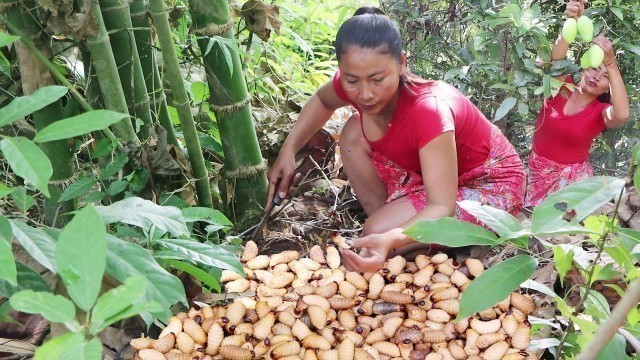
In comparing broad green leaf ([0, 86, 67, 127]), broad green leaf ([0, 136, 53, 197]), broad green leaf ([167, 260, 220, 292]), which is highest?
broad green leaf ([0, 86, 67, 127])

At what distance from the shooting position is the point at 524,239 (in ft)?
3.15

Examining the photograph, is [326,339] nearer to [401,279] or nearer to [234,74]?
[401,279]

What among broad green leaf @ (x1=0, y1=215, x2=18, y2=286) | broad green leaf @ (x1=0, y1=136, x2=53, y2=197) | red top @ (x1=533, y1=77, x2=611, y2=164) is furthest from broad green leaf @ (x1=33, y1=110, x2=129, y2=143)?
red top @ (x1=533, y1=77, x2=611, y2=164)

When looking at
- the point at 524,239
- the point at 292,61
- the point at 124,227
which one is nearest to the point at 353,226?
the point at 124,227

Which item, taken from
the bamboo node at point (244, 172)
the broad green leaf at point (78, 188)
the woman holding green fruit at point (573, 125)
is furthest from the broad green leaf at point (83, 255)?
the woman holding green fruit at point (573, 125)

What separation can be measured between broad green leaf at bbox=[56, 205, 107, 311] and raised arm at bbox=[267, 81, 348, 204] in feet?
4.64

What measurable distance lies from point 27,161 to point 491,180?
148cm

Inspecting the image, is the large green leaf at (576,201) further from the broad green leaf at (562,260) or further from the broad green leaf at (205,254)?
the broad green leaf at (205,254)

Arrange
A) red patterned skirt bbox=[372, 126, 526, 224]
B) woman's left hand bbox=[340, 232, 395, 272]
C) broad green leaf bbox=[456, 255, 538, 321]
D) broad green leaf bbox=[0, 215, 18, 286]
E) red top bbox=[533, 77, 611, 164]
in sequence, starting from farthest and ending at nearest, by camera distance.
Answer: red top bbox=[533, 77, 611, 164], red patterned skirt bbox=[372, 126, 526, 224], woman's left hand bbox=[340, 232, 395, 272], broad green leaf bbox=[456, 255, 538, 321], broad green leaf bbox=[0, 215, 18, 286]

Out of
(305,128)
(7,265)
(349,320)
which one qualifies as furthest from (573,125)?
(7,265)

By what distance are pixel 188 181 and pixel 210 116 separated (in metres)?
0.53

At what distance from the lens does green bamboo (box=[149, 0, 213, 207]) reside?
1669 mm

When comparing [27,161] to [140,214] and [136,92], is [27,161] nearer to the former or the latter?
[140,214]

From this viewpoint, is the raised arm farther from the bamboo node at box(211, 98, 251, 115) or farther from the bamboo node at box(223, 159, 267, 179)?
the bamboo node at box(211, 98, 251, 115)
